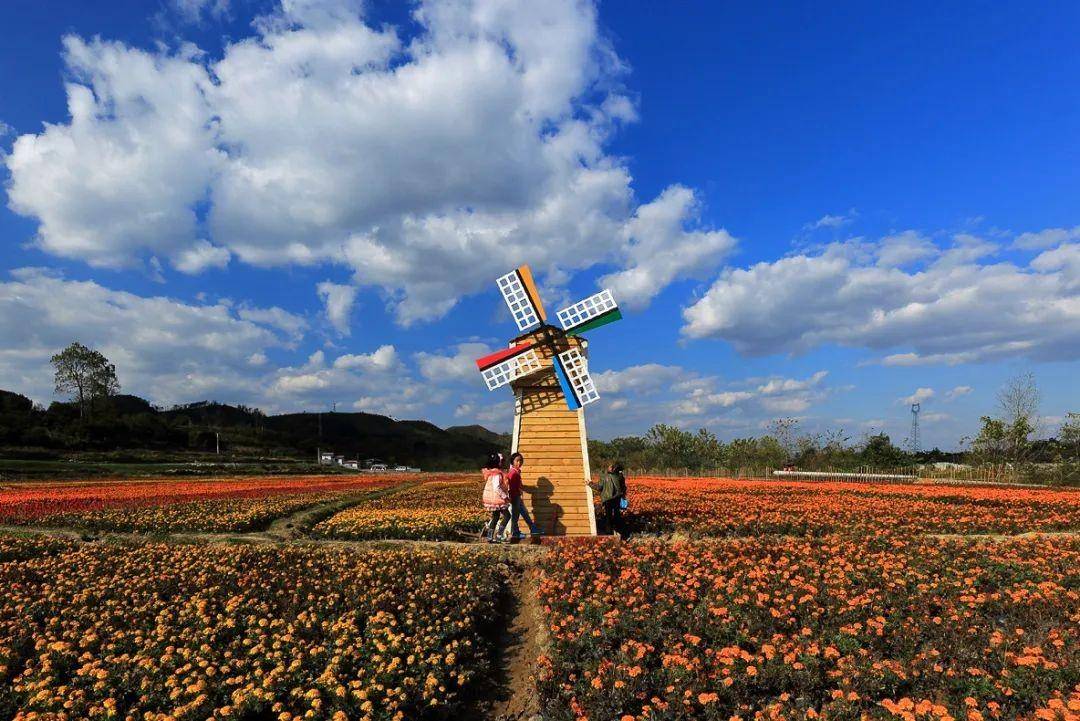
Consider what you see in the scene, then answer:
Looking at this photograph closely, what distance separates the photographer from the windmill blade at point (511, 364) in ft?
52.1

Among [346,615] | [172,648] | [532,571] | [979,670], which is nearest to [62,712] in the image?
[172,648]

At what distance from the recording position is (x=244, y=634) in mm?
8102

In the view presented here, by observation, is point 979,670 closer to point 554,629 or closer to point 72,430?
point 554,629

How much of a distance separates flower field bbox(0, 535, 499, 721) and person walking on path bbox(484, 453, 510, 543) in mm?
1970

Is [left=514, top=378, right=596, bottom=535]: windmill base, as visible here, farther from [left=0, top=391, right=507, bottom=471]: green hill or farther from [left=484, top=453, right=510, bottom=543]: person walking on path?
[left=0, top=391, right=507, bottom=471]: green hill

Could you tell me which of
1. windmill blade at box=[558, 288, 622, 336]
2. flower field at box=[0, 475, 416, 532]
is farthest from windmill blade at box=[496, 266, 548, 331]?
flower field at box=[0, 475, 416, 532]

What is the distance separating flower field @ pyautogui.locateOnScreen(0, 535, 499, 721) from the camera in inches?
243

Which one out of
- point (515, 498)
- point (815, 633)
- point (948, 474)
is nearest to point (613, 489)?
point (515, 498)

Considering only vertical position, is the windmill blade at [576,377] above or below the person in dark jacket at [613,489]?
above

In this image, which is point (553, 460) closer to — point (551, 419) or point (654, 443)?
point (551, 419)

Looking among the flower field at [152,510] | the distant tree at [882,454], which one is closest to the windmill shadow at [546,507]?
the flower field at [152,510]

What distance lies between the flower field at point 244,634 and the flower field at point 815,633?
152 cm

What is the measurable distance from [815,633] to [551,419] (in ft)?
29.7

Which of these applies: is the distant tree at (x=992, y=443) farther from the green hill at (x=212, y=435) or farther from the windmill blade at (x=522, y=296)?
the green hill at (x=212, y=435)
